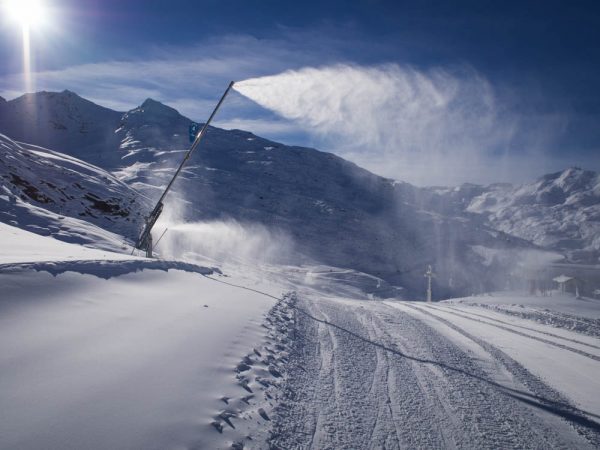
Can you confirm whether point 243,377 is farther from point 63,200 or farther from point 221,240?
point 221,240

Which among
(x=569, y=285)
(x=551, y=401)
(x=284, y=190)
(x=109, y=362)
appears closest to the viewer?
(x=109, y=362)

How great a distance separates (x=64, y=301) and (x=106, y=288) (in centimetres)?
140

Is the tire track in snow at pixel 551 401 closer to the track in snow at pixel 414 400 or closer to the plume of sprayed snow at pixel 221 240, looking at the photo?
the track in snow at pixel 414 400

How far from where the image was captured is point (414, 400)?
5.05 m

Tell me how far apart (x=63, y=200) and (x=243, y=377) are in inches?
1265

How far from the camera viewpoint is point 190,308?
26.2 ft

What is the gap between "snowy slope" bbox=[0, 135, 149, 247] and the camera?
62.9 ft

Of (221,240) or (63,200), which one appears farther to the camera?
(221,240)

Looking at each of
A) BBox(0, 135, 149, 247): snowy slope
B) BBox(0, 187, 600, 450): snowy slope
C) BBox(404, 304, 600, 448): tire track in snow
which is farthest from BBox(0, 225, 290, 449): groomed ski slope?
BBox(0, 135, 149, 247): snowy slope

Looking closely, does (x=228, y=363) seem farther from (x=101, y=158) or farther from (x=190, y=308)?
(x=101, y=158)

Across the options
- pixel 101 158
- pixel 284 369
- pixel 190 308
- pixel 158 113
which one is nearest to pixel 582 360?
pixel 284 369

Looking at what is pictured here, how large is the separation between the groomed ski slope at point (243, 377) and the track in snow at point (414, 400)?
24mm

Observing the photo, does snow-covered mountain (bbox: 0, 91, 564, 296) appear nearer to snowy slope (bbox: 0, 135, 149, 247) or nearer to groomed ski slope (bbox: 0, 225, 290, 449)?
snowy slope (bbox: 0, 135, 149, 247)

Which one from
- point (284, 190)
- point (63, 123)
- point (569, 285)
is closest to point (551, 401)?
point (569, 285)
